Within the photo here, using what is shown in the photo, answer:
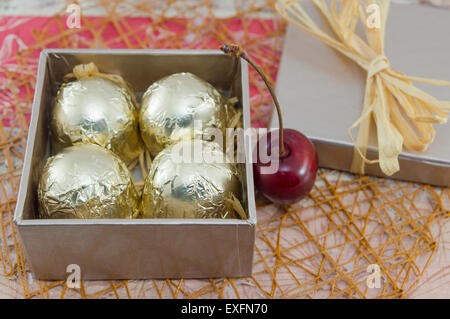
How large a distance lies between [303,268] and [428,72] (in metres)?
0.40

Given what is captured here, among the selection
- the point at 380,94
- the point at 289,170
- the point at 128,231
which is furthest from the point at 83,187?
the point at 380,94

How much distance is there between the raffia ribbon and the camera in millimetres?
817

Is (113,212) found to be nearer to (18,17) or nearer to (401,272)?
(401,272)

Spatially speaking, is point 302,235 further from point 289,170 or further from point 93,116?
point 93,116

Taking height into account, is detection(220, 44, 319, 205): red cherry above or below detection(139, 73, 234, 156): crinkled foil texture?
below

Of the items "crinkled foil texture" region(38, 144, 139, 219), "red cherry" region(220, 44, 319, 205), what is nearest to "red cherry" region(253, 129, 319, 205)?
"red cherry" region(220, 44, 319, 205)

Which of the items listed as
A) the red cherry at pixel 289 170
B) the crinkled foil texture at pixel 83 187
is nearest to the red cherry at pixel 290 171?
the red cherry at pixel 289 170

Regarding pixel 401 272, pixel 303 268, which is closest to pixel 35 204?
pixel 303 268

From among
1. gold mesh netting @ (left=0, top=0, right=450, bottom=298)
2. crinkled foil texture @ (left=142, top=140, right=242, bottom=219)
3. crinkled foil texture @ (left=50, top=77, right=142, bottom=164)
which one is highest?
crinkled foil texture @ (left=50, top=77, right=142, bottom=164)

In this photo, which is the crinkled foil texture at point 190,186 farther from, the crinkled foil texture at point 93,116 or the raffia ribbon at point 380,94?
the raffia ribbon at point 380,94

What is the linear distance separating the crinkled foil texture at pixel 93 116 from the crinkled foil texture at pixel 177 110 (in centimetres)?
3

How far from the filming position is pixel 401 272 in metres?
0.78

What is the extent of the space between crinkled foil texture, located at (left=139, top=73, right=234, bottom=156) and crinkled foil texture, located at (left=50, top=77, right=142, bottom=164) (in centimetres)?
3

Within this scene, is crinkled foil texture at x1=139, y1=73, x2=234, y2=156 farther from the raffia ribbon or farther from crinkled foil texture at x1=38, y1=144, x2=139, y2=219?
the raffia ribbon
